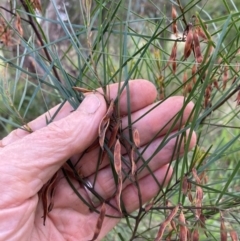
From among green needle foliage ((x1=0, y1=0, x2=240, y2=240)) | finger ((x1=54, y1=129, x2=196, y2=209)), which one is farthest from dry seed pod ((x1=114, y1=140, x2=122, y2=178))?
finger ((x1=54, y1=129, x2=196, y2=209))

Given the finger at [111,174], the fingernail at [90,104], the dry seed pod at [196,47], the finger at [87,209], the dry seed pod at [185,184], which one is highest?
the dry seed pod at [196,47]

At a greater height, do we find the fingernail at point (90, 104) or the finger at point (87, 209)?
the fingernail at point (90, 104)

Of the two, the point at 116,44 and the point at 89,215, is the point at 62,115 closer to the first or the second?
the point at 89,215

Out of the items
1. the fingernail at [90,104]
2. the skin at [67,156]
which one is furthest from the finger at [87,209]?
the fingernail at [90,104]

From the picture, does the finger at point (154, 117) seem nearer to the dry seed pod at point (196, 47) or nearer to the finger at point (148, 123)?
the finger at point (148, 123)

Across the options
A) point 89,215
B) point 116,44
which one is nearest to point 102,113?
point 89,215

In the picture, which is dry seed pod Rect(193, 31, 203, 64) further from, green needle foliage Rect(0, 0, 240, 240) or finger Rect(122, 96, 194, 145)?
finger Rect(122, 96, 194, 145)
